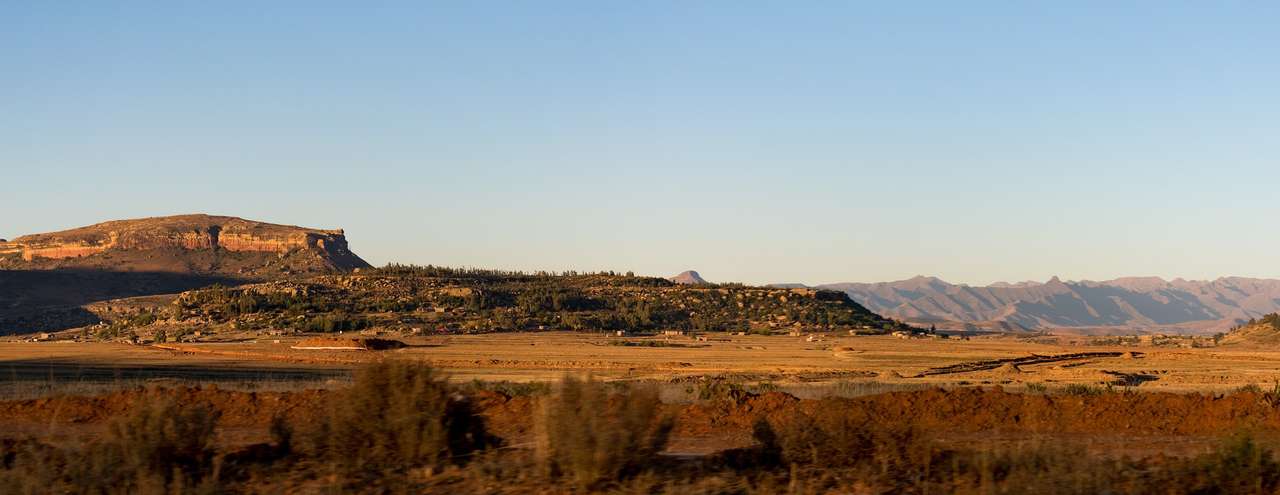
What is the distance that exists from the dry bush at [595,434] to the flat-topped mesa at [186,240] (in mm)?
122333

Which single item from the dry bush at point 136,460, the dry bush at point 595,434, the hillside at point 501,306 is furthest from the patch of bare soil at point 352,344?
the dry bush at point 595,434

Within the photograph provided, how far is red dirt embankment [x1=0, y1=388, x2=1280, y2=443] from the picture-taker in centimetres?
2038

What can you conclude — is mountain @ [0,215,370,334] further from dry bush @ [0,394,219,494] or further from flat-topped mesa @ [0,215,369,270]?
dry bush @ [0,394,219,494]

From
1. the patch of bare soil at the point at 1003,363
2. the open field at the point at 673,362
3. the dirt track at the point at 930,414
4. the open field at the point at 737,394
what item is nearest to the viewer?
the open field at the point at 737,394

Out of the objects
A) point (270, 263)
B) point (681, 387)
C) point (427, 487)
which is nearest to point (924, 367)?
point (681, 387)

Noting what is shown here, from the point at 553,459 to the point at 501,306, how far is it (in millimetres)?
71777

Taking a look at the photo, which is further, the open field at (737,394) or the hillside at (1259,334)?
the hillside at (1259,334)

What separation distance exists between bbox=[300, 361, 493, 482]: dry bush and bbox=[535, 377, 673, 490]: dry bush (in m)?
1.42

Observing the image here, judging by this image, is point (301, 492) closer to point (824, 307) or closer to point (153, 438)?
point (153, 438)

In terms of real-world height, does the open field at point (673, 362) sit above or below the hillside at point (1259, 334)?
below

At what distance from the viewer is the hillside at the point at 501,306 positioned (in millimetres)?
73438

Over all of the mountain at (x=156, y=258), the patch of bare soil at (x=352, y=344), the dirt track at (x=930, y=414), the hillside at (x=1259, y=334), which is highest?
the mountain at (x=156, y=258)

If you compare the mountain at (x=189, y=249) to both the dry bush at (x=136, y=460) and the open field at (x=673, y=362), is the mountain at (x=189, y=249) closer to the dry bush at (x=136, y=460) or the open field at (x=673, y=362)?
the open field at (x=673, y=362)

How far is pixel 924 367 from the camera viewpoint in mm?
44844
